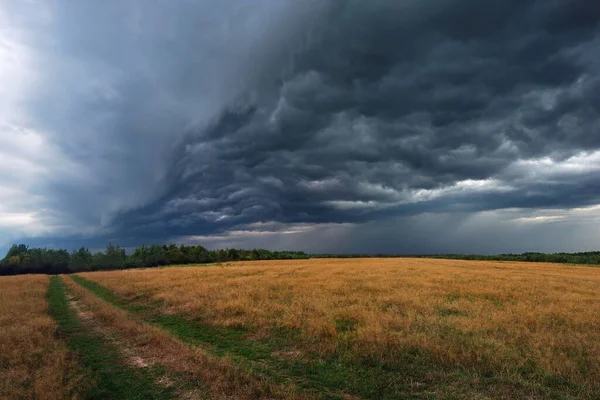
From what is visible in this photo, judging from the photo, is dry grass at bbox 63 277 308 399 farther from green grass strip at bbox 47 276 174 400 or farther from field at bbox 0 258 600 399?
green grass strip at bbox 47 276 174 400

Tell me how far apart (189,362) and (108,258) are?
151098mm

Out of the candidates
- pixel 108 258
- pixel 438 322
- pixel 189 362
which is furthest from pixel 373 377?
pixel 108 258

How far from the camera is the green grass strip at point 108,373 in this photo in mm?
8344

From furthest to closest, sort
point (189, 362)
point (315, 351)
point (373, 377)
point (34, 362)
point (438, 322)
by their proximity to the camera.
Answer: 1. point (438, 322)
2. point (315, 351)
3. point (34, 362)
4. point (189, 362)
5. point (373, 377)

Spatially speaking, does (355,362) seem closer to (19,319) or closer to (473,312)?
(473,312)

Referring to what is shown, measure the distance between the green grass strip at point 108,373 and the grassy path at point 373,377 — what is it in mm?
2530

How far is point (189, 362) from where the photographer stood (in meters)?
10.2

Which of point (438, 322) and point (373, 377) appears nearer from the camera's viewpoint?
point (373, 377)

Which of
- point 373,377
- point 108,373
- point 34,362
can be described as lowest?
point 373,377

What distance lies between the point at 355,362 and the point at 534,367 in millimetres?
5130

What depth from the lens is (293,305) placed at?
1880 cm

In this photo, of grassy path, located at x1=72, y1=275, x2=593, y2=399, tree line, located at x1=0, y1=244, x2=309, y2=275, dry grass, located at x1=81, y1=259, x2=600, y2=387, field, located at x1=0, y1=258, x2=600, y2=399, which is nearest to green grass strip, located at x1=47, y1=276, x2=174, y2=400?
field, located at x1=0, y1=258, x2=600, y2=399

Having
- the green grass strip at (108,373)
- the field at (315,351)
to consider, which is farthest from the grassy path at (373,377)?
the green grass strip at (108,373)

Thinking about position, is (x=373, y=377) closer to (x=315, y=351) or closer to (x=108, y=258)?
(x=315, y=351)
